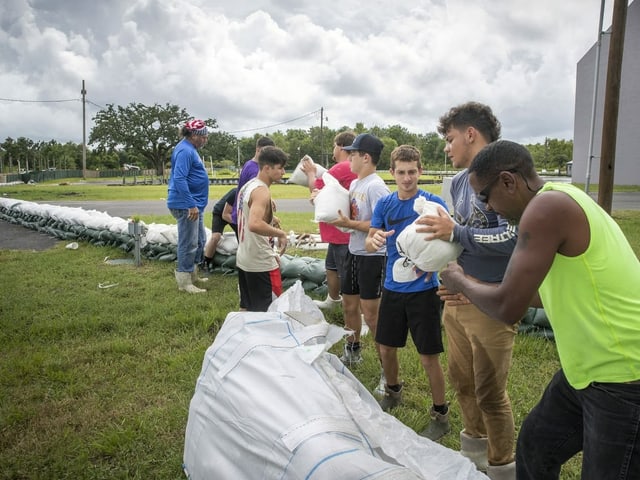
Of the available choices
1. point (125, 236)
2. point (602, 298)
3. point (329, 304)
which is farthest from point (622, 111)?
point (602, 298)

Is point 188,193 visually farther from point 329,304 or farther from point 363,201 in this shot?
point 363,201

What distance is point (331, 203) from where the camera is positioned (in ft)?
12.4

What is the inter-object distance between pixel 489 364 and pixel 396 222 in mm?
1111

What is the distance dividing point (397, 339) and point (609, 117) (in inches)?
222

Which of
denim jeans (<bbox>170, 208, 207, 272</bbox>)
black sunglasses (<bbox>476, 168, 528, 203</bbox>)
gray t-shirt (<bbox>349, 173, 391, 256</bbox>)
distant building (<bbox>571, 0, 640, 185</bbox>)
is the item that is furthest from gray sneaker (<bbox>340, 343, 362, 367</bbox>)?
distant building (<bbox>571, 0, 640, 185</bbox>)

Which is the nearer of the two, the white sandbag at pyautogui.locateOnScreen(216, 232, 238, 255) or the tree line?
the white sandbag at pyautogui.locateOnScreen(216, 232, 238, 255)

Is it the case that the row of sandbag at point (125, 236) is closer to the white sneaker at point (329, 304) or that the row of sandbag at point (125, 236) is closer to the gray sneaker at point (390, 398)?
the white sneaker at point (329, 304)

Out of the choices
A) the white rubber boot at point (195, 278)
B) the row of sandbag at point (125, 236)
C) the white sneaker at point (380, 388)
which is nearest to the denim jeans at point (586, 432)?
the white sneaker at point (380, 388)

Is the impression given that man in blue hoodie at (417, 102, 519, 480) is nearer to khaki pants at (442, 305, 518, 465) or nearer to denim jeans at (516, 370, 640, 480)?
khaki pants at (442, 305, 518, 465)

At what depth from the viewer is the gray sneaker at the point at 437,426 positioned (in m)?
3.00

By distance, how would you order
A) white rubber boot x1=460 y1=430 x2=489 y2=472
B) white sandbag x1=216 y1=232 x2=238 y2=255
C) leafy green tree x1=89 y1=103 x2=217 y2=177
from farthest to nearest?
leafy green tree x1=89 y1=103 x2=217 y2=177 → white sandbag x1=216 y1=232 x2=238 y2=255 → white rubber boot x1=460 y1=430 x2=489 y2=472

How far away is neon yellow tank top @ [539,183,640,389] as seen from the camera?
1.48m

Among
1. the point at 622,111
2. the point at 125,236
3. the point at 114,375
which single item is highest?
the point at 622,111

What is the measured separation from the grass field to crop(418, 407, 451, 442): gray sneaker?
5 cm
